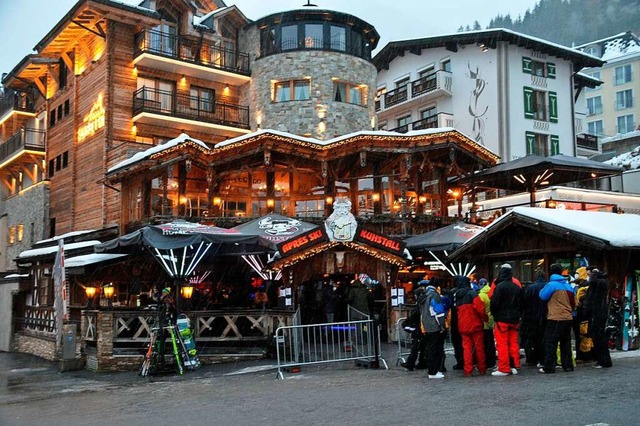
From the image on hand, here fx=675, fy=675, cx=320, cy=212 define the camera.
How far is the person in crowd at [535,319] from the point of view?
12273 mm

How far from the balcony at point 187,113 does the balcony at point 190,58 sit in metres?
1.28

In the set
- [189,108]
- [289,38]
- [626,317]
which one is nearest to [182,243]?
[626,317]

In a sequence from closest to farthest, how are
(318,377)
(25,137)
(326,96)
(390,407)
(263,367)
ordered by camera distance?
(390,407) → (318,377) → (263,367) → (326,96) → (25,137)

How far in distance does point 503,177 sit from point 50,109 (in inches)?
990

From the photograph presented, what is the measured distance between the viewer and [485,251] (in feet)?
57.8

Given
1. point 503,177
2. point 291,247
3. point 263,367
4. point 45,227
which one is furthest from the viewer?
point 45,227

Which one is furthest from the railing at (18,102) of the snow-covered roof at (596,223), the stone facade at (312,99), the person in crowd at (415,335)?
the person in crowd at (415,335)

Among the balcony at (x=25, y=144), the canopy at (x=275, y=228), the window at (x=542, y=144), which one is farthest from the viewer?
the window at (x=542, y=144)

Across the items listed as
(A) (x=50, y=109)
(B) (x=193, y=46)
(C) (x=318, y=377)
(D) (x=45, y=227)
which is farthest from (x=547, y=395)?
(A) (x=50, y=109)

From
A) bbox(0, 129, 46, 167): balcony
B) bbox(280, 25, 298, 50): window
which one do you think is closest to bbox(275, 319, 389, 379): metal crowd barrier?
bbox(280, 25, 298, 50): window

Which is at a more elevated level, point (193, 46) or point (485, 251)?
point (193, 46)

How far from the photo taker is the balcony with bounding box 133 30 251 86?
31331mm

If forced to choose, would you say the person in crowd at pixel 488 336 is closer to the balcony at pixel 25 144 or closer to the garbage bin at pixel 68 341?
the garbage bin at pixel 68 341

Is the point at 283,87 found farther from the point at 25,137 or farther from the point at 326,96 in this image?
the point at 25,137
